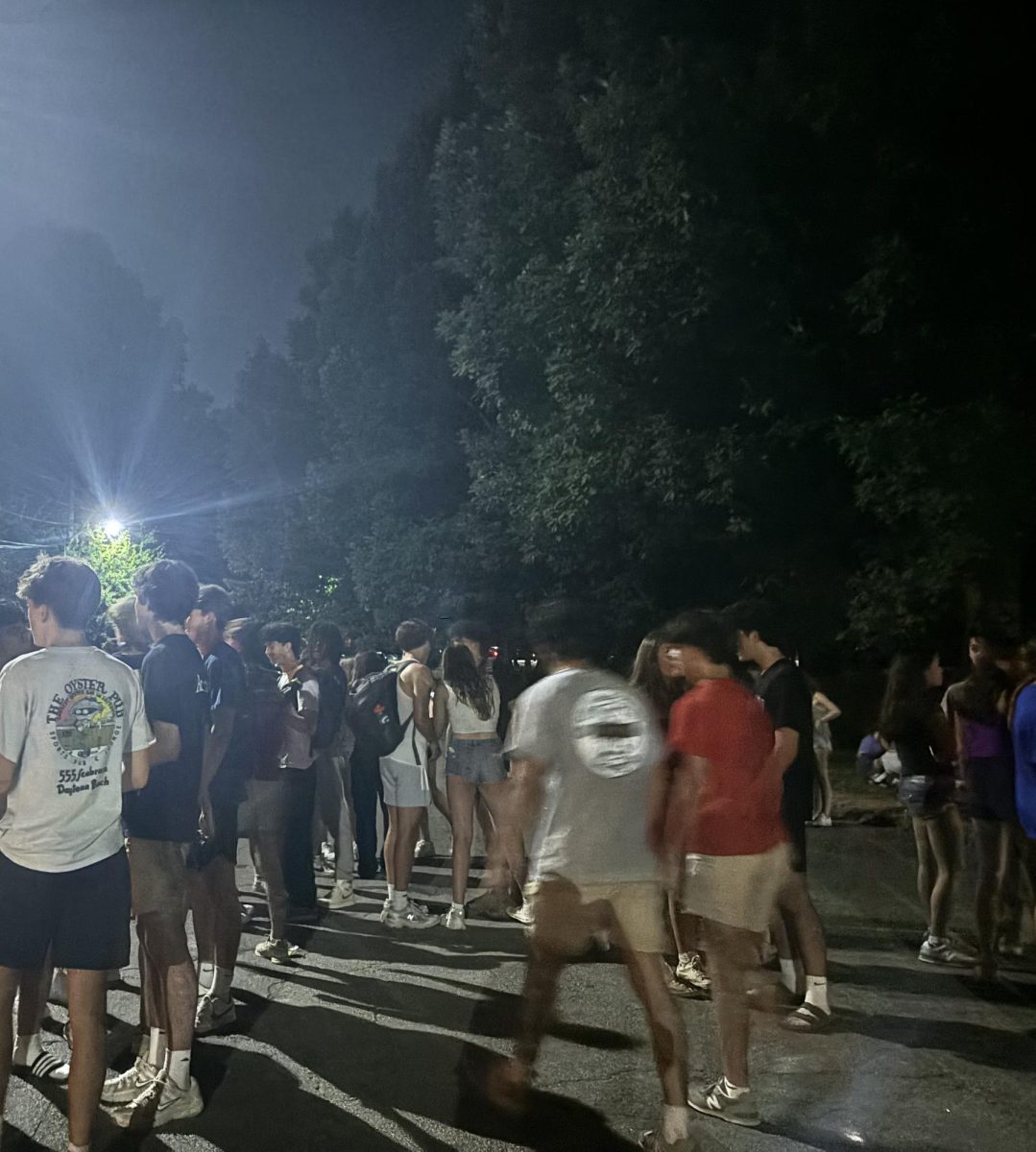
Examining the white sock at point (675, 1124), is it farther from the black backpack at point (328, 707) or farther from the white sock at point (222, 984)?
the black backpack at point (328, 707)

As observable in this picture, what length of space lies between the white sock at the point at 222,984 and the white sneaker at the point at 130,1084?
2.60 ft

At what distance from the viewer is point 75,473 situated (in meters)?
42.1

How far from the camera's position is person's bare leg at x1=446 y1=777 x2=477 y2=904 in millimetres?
7957

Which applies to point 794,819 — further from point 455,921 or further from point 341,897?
point 341,897

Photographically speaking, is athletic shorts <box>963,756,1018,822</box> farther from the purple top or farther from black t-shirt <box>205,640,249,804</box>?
black t-shirt <box>205,640,249,804</box>

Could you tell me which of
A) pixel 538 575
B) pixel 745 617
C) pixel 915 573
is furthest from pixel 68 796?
pixel 538 575

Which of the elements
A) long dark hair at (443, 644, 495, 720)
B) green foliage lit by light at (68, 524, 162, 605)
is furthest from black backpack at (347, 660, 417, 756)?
green foliage lit by light at (68, 524, 162, 605)

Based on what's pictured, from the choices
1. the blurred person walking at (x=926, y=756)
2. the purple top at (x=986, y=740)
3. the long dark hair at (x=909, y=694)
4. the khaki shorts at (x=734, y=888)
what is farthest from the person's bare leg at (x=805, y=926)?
the purple top at (x=986, y=740)

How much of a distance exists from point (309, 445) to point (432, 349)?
11.6 meters

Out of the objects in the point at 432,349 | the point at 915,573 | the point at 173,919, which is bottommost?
the point at 173,919

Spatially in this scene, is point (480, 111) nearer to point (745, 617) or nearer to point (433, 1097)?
point (745, 617)

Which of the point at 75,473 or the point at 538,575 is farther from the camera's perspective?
the point at 75,473

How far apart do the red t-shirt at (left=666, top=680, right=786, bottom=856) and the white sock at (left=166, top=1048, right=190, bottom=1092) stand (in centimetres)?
205

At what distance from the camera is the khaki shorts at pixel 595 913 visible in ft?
14.2
